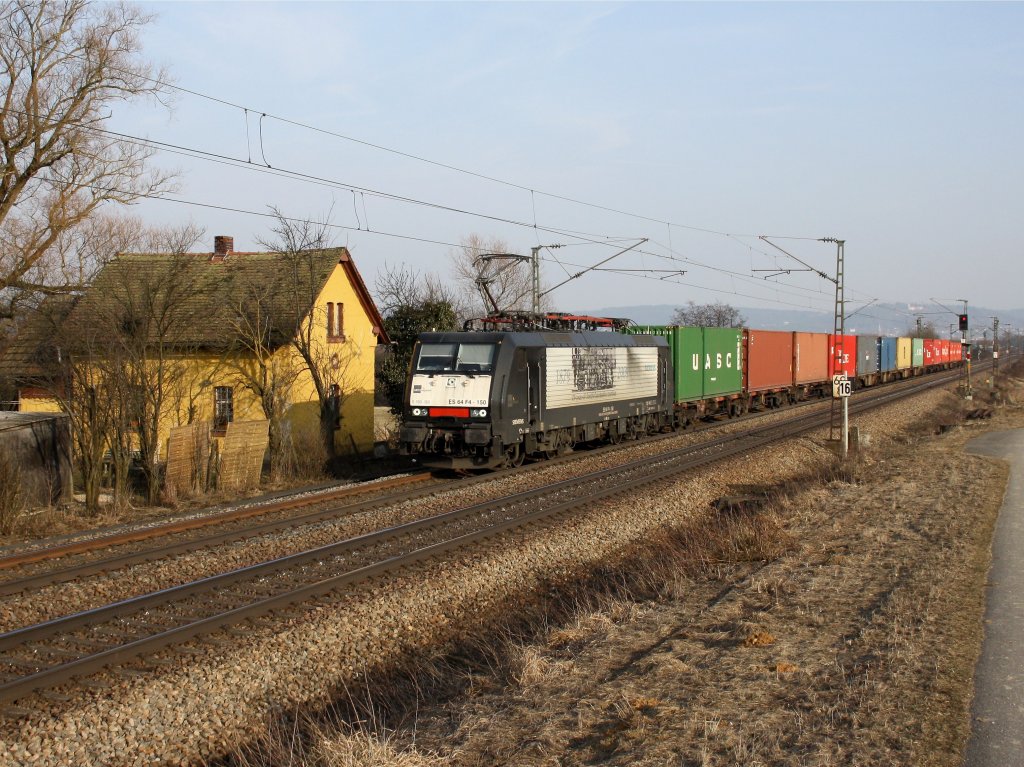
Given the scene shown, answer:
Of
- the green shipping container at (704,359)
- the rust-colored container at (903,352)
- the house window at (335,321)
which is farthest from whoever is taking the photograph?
the rust-colored container at (903,352)

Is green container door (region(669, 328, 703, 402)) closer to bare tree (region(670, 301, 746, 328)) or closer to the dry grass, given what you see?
the dry grass

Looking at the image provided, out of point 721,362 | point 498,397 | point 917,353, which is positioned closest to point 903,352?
point 917,353

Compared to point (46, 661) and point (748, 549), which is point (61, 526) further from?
point (748, 549)

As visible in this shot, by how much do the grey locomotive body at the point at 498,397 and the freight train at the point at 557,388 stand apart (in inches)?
0.9

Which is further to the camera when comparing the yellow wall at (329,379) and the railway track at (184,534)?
the yellow wall at (329,379)

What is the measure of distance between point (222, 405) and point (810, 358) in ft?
87.3

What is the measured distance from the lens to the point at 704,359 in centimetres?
3028

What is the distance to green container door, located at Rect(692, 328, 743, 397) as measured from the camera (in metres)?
30.4

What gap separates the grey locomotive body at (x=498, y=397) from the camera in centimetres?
1817

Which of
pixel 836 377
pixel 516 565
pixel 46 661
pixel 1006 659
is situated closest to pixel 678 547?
pixel 516 565

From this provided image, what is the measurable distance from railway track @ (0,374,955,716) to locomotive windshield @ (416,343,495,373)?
10.0ft

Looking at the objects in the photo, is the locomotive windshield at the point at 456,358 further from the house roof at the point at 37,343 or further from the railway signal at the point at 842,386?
the railway signal at the point at 842,386

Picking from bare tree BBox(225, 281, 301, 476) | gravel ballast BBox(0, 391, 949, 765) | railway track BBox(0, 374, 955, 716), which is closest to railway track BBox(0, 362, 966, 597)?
railway track BBox(0, 374, 955, 716)

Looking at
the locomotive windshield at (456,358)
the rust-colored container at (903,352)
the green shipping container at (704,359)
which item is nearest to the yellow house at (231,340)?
the locomotive windshield at (456,358)
